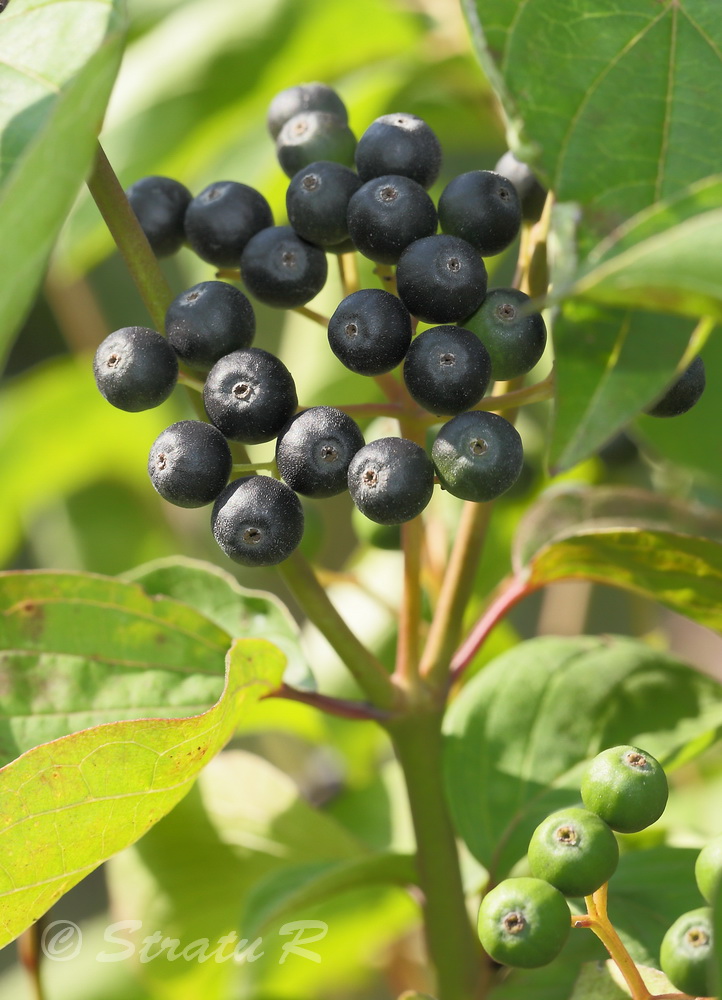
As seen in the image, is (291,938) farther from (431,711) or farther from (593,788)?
(593,788)

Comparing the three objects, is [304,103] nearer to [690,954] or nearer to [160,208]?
[160,208]

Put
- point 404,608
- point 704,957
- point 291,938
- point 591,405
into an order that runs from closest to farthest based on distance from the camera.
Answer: point 591,405, point 704,957, point 404,608, point 291,938

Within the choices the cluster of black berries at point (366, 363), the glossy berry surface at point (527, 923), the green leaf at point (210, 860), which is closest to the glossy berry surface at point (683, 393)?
the cluster of black berries at point (366, 363)

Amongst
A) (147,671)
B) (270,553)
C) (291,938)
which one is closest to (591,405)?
(270,553)

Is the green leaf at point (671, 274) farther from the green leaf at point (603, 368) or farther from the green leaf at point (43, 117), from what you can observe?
the green leaf at point (43, 117)

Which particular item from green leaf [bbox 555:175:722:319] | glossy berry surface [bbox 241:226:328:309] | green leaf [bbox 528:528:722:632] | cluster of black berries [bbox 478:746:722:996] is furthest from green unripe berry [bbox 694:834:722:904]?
glossy berry surface [bbox 241:226:328:309]

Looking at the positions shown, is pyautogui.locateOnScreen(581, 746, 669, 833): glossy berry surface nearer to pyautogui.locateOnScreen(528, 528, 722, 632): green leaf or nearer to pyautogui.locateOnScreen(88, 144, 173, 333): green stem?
pyautogui.locateOnScreen(528, 528, 722, 632): green leaf
